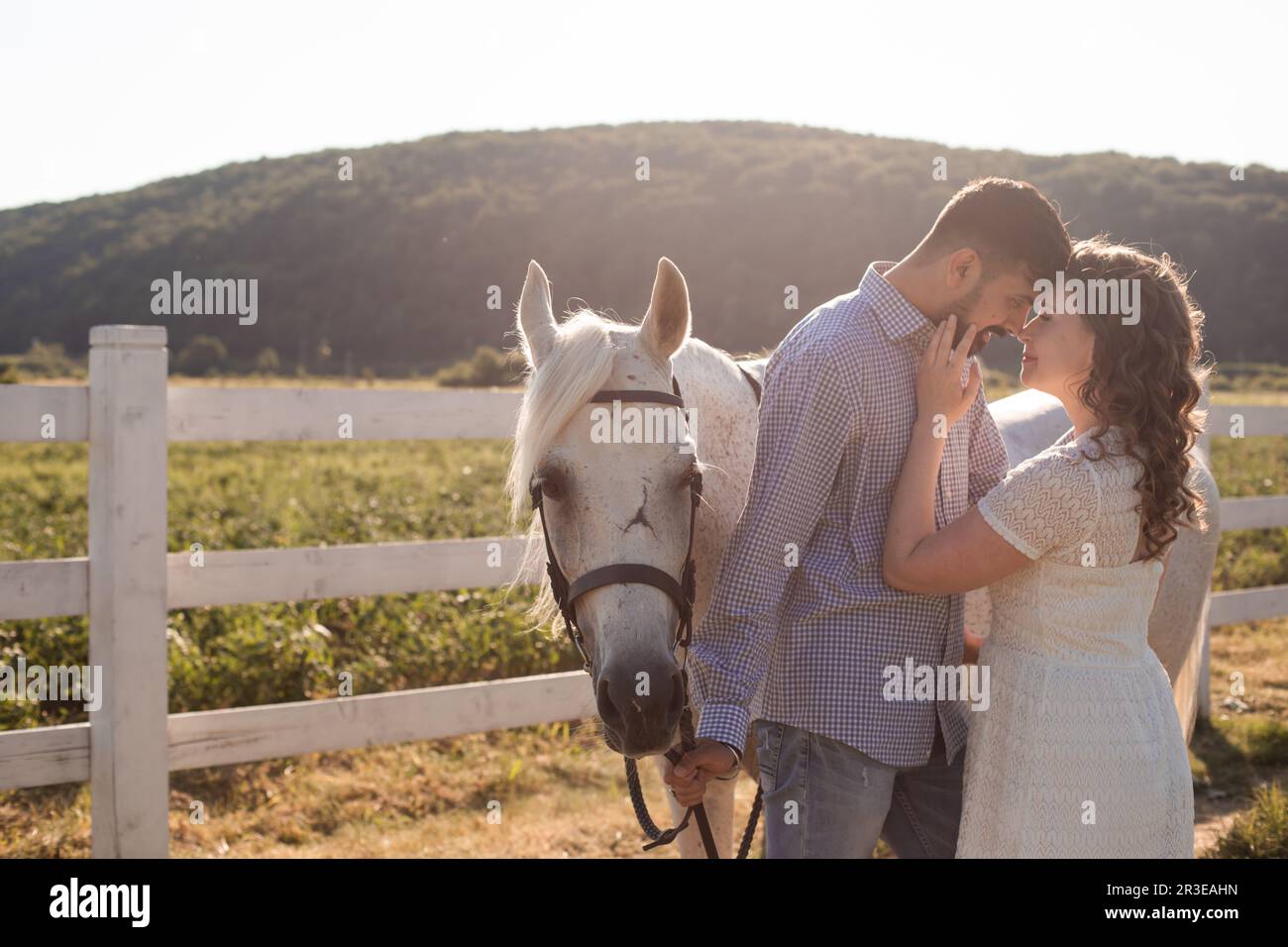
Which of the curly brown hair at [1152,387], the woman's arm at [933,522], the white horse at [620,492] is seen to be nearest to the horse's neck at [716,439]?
the white horse at [620,492]

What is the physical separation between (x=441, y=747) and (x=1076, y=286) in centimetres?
393

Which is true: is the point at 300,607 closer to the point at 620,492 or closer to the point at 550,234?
the point at 620,492

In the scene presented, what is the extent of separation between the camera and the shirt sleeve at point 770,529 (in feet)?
6.09

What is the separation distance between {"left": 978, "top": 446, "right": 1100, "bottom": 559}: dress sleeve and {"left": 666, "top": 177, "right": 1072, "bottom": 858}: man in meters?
0.21

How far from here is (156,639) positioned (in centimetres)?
347

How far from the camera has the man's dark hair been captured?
2004mm

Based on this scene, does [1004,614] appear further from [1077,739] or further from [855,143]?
[855,143]

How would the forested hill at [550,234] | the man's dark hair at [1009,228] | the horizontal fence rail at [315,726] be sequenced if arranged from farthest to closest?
the forested hill at [550,234]
the horizontal fence rail at [315,726]
the man's dark hair at [1009,228]

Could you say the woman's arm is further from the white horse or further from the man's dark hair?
the white horse

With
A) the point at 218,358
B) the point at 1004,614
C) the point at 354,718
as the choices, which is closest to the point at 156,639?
the point at 354,718

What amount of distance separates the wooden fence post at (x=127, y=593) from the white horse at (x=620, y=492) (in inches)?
68.2

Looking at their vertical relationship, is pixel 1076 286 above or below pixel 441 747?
above

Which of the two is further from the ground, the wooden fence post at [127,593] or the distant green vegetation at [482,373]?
the distant green vegetation at [482,373]

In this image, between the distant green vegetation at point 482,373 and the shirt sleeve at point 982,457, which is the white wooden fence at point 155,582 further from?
the distant green vegetation at point 482,373
